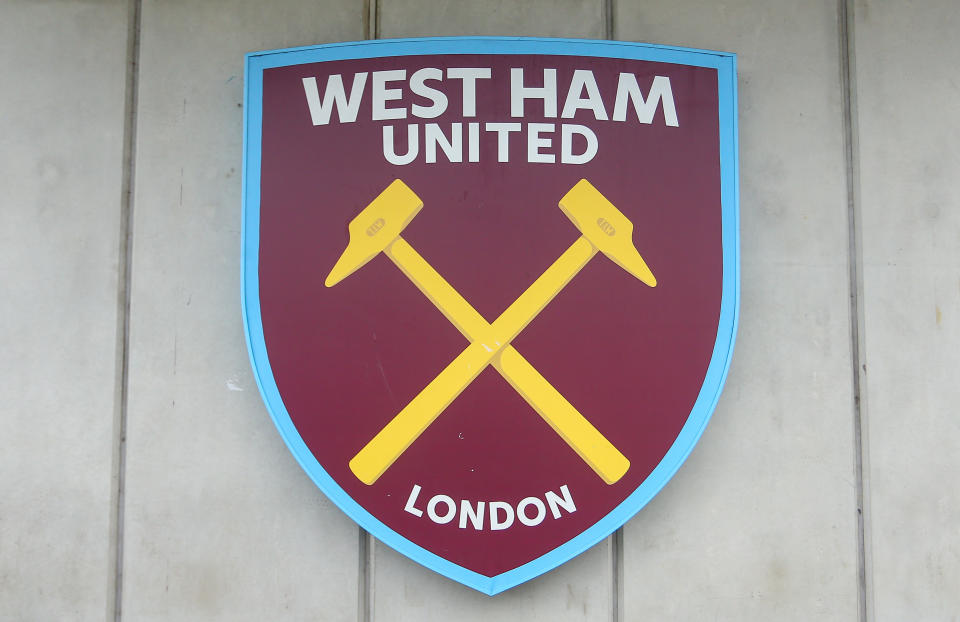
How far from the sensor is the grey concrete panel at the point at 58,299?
1879 mm

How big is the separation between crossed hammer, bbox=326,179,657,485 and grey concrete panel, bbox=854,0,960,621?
2.36 feet

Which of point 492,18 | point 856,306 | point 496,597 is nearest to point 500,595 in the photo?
point 496,597

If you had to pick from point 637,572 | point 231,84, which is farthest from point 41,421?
point 637,572

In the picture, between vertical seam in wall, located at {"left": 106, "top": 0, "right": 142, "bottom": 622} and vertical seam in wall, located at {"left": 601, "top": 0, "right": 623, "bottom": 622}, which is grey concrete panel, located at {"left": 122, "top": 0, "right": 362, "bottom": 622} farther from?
vertical seam in wall, located at {"left": 601, "top": 0, "right": 623, "bottom": 622}

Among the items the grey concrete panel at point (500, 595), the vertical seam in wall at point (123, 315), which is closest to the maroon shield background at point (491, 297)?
the grey concrete panel at point (500, 595)

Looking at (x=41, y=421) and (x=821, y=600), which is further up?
(x=41, y=421)

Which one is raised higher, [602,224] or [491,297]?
[602,224]

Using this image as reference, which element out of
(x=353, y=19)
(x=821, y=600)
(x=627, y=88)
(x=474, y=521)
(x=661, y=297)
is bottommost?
(x=821, y=600)

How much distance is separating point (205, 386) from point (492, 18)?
52.0 inches

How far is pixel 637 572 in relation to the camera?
6.09 ft

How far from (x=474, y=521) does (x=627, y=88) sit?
48.3 inches

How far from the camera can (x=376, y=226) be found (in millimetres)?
1846

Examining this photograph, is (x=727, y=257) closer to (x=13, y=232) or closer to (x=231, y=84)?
(x=231, y=84)

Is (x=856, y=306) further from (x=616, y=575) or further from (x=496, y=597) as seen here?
(x=496, y=597)
